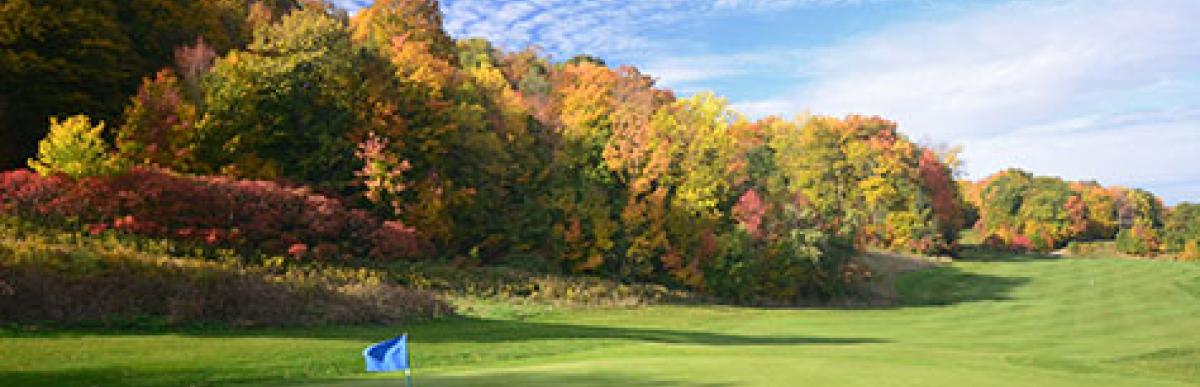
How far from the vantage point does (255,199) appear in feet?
94.4

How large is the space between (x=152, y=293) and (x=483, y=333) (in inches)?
326

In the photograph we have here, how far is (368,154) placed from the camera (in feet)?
113

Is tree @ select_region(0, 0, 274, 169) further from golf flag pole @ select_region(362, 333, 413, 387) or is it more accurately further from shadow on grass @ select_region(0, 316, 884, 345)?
golf flag pole @ select_region(362, 333, 413, 387)

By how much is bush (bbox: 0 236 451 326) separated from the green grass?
0.92 metres

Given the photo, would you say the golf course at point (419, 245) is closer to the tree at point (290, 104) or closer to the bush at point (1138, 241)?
the tree at point (290, 104)

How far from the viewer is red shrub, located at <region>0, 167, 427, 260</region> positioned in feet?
76.8

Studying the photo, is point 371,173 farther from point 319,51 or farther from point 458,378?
point 458,378

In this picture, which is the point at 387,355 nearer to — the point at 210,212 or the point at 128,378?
the point at 128,378

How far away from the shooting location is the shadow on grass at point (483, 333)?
698 inches

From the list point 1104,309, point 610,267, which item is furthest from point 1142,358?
point 610,267

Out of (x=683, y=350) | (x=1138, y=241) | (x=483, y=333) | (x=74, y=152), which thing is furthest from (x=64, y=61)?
(x=1138, y=241)

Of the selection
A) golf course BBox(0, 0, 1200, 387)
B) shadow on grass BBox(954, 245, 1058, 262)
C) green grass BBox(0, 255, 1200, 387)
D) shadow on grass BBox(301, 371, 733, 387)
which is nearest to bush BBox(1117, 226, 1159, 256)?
shadow on grass BBox(954, 245, 1058, 262)

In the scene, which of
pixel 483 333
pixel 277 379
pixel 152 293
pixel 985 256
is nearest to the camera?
pixel 277 379

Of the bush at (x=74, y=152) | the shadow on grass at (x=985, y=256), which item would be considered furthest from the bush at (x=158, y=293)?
the shadow on grass at (x=985, y=256)
